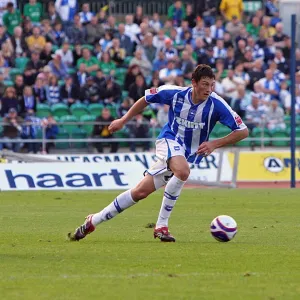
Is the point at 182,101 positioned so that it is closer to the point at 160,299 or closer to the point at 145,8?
the point at 160,299

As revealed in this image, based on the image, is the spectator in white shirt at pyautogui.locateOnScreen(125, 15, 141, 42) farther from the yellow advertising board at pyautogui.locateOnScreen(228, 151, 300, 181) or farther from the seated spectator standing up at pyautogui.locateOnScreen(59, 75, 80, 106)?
the yellow advertising board at pyautogui.locateOnScreen(228, 151, 300, 181)

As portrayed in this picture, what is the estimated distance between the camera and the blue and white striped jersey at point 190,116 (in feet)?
37.7

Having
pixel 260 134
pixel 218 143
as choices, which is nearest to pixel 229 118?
pixel 218 143

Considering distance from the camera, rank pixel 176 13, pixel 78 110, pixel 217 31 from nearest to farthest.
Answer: pixel 78 110 → pixel 217 31 → pixel 176 13

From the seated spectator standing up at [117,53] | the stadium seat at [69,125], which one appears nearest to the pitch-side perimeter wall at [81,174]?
the stadium seat at [69,125]

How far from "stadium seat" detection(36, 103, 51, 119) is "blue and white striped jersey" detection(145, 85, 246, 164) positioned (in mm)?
15226

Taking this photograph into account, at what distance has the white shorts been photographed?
1134 centimetres

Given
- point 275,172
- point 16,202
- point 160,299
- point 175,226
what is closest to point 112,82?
point 275,172

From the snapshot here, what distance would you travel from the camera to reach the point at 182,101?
11.6m

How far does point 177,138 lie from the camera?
37.9 feet

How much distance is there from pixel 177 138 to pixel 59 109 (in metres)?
15.8

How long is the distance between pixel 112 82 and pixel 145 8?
6.67 metres

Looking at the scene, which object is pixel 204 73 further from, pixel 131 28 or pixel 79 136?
pixel 131 28

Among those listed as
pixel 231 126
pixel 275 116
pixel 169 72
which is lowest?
pixel 275 116
